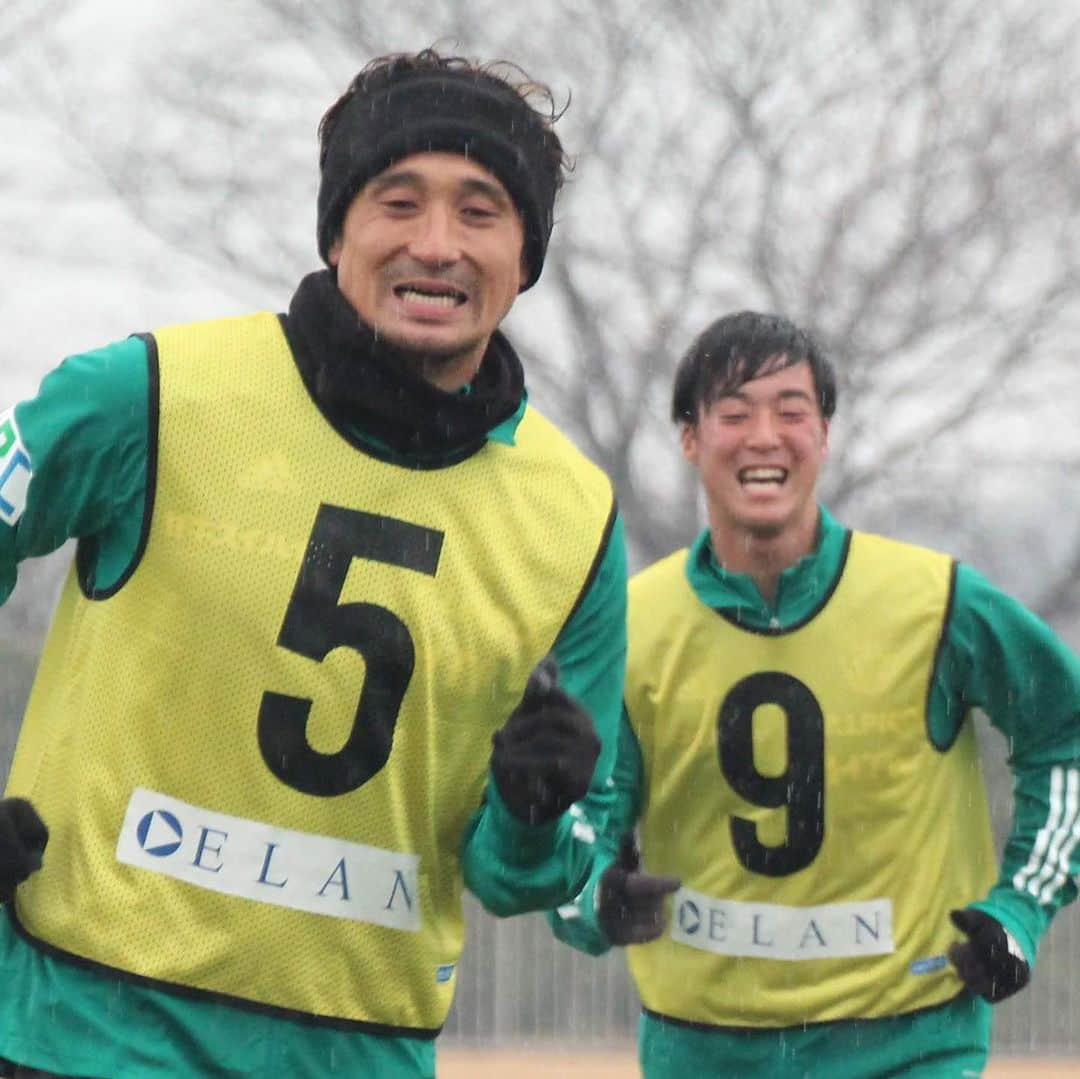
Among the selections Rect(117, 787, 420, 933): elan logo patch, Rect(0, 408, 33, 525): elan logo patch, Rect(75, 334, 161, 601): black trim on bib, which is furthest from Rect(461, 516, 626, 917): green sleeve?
Rect(0, 408, 33, 525): elan logo patch

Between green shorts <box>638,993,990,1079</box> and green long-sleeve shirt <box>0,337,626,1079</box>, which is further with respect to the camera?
green shorts <box>638,993,990,1079</box>

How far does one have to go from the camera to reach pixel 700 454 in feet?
19.3

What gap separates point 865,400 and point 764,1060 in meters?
12.3

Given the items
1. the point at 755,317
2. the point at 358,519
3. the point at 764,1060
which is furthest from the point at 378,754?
the point at 755,317

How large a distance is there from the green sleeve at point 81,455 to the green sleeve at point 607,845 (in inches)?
54.9

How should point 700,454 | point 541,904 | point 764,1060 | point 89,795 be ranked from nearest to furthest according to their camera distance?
1. point 89,795
2. point 541,904
3. point 764,1060
4. point 700,454

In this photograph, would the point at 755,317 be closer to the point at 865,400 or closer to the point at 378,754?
the point at 378,754

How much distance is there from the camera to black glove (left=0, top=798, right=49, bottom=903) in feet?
11.6

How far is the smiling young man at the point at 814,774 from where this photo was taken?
216 inches

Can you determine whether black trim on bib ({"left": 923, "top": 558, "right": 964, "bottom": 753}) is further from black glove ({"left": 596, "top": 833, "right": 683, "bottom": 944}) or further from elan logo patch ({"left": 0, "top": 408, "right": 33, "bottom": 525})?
elan logo patch ({"left": 0, "top": 408, "right": 33, "bottom": 525})

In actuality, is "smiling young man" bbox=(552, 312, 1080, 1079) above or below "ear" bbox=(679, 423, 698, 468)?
below

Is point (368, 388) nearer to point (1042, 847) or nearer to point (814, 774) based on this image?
point (814, 774)

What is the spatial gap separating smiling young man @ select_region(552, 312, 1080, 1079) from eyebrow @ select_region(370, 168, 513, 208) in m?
1.79

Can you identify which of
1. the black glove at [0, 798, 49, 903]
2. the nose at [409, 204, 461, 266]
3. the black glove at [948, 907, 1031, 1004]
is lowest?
the black glove at [0, 798, 49, 903]
